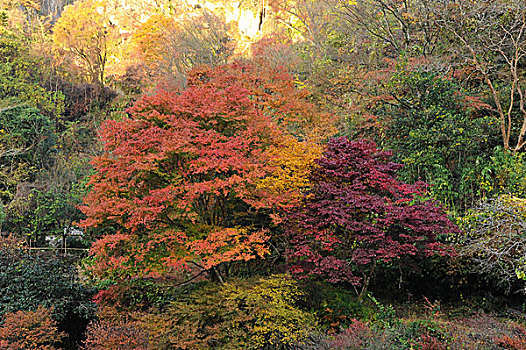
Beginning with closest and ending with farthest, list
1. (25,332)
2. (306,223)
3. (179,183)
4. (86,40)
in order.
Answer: (25,332)
(179,183)
(306,223)
(86,40)

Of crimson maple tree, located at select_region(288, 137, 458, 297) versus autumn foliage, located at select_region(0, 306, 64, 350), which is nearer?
autumn foliage, located at select_region(0, 306, 64, 350)

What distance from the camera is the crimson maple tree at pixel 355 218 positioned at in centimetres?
655

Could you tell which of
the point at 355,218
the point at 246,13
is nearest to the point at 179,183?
the point at 355,218

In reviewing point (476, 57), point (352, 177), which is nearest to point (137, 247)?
point (352, 177)

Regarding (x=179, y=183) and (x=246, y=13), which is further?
(x=246, y=13)

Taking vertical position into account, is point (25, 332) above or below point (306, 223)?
below

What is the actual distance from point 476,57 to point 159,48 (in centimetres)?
1953

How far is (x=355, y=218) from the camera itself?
6949mm

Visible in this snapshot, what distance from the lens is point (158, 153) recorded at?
6.80 m

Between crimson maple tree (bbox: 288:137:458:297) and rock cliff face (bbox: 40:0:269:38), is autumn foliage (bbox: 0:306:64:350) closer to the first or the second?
crimson maple tree (bbox: 288:137:458:297)

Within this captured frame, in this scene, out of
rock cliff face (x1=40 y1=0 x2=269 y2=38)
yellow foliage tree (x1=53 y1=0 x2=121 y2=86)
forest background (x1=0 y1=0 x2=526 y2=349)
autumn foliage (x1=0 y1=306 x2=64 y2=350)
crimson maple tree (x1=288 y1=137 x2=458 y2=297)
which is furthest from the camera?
rock cliff face (x1=40 y1=0 x2=269 y2=38)

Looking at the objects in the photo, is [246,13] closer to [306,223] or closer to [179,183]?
[179,183]

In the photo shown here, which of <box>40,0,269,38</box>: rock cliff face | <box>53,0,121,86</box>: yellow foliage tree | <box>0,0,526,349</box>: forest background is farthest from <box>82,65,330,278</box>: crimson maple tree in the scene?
<box>40,0,269,38</box>: rock cliff face

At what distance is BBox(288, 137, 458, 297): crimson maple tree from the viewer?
258 inches
